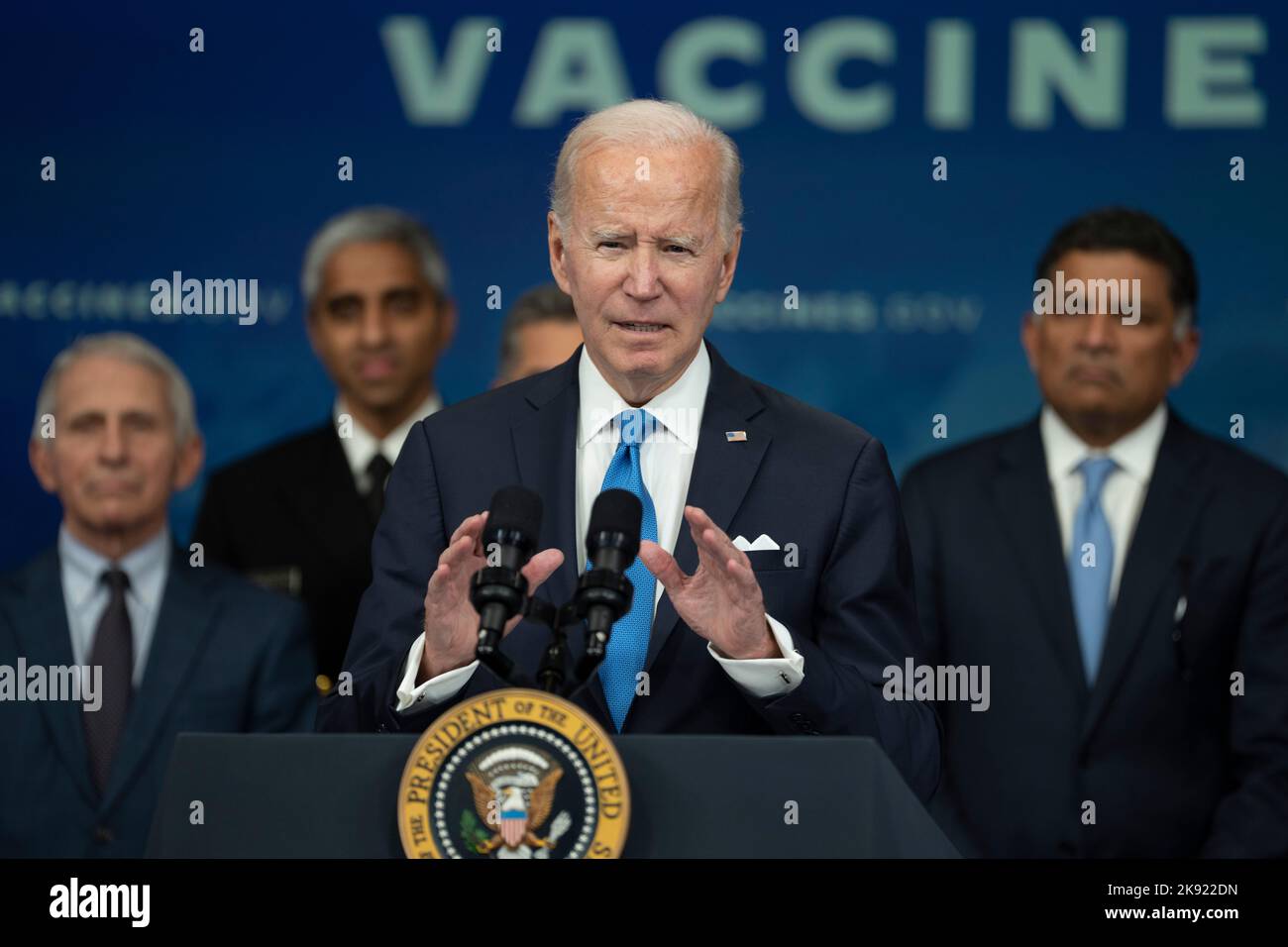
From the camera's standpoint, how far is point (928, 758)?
294cm

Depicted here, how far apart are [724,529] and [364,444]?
1.97 meters

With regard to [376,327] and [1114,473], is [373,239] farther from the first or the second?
[1114,473]

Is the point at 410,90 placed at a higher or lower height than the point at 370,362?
higher

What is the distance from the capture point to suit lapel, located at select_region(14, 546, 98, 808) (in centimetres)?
452

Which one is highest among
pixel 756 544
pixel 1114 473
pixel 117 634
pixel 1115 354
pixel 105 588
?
pixel 1115 354

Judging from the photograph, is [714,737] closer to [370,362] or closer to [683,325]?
[683,325]

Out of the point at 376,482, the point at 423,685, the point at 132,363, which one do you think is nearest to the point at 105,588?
the point at 132,363

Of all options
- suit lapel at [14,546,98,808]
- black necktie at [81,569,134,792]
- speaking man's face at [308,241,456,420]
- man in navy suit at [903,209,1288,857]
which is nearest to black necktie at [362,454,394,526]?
speaking man's face at [308,241,456,420]

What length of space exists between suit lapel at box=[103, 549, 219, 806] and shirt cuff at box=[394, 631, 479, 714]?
198 centimetres

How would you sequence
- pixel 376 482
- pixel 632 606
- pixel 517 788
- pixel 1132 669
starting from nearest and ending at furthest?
pixel 517 788 → pixel 632 606 → pixel 1132 669 → pixel 376 482

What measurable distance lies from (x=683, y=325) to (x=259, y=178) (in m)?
2.14

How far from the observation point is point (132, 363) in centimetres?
475

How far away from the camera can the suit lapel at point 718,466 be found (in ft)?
9.72
